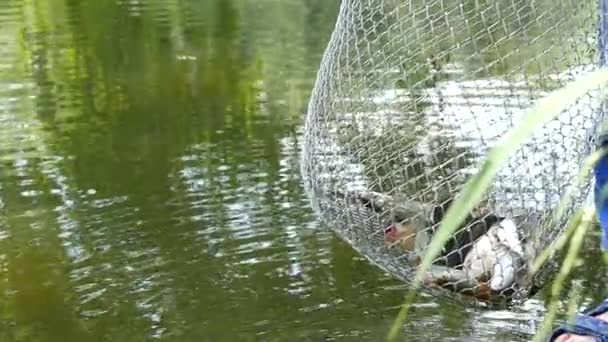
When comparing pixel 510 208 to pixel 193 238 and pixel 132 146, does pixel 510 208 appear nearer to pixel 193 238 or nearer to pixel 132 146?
pixel 193 238

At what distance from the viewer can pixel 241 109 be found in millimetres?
5004

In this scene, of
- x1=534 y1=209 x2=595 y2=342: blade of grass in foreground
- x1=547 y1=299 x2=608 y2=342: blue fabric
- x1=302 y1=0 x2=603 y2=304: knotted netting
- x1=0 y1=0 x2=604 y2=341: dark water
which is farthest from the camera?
x1=0 y1=0 x2=604 y2=341: dark water

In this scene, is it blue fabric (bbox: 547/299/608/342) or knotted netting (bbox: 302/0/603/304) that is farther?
knotted netting (bbox: 302/0/603/304)

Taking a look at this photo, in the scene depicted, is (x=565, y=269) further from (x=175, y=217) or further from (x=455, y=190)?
(x=175, y=217)

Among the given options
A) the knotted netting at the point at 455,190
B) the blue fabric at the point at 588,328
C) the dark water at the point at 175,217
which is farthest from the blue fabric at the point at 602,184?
the dark water at the point at 175,217

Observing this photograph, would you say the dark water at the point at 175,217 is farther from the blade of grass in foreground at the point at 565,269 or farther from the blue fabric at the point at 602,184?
Answer: the blade of grass in foreground at the point at 565,269

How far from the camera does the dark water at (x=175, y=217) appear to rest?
268 centimetres

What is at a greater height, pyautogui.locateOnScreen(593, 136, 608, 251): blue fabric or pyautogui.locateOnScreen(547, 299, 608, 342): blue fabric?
pyautogui.locateOnScreen(593, 136, 608, 251): blue fabric

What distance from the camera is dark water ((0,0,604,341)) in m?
2.68

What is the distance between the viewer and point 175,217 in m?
3.49

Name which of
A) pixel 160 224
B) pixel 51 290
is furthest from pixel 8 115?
pixel 51 290

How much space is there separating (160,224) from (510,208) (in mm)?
2007

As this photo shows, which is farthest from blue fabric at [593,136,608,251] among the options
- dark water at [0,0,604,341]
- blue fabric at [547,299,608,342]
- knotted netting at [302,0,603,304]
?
dark water at [0,0,604,341]

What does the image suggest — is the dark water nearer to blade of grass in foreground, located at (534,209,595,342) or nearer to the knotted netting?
the knotted netting
